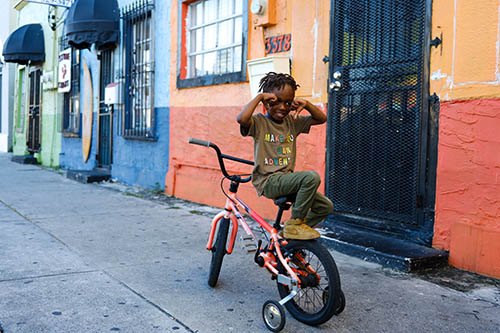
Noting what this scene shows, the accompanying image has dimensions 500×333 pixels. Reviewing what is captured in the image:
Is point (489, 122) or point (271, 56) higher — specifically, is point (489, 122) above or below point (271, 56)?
below

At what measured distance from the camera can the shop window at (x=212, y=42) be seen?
7.17 meters

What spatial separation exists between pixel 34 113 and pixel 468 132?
575 inches

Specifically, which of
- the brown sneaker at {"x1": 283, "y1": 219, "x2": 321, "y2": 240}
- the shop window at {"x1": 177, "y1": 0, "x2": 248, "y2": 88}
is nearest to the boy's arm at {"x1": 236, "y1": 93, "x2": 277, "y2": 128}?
the brown sneaker at {"x1": 283, "y1": 219, "x2": 321, "y2": 240}

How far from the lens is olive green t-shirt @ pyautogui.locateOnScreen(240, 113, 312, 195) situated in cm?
321

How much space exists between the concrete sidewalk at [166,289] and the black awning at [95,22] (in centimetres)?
515

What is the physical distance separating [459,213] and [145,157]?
6230 mm

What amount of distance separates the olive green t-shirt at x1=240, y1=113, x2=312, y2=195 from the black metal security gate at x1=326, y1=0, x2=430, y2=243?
6.33ft

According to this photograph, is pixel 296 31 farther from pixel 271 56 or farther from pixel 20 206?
pixel 20 206

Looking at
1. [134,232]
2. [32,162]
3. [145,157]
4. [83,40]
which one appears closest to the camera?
[134,232]

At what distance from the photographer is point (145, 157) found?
923 centimetres

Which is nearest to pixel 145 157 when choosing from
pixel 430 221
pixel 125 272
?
pixel 125 272

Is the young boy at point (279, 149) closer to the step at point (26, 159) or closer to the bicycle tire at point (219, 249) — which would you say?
the bicycle tire at point (219, 249)

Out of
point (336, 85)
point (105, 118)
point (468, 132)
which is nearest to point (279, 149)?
point (468, 132)

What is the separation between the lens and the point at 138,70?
31.5 feet
